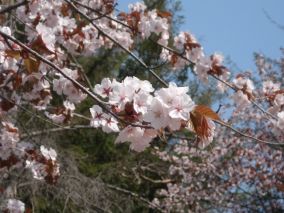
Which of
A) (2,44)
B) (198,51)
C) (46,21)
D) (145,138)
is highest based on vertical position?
(198,51)

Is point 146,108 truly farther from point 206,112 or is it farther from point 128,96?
point 206,112

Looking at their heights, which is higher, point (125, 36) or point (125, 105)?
point (125, 36)

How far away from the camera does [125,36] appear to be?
16.6 ft

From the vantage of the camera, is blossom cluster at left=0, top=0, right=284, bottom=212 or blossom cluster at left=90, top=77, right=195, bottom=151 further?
blossom cluster at left=0, top=0, right=284, bottom=212

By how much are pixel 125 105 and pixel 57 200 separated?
5.04 meters

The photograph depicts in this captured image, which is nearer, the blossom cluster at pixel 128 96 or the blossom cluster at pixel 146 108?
the blossom cluster at pixel 146 108

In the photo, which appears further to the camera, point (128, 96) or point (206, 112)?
point (128, 96)

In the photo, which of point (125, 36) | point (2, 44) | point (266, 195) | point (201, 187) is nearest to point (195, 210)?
point (201, 187)

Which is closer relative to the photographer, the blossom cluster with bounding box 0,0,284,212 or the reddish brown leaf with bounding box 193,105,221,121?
the reddish brown leaf with bounding box 193,105,221,121

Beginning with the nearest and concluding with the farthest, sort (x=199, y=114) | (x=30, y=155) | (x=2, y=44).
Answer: (x=199, y=114), (x=2, y=44), (x=30, y=155)

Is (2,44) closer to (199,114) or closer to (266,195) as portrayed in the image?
(199,114)

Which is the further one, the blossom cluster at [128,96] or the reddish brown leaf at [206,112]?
the blossom cluster at [128,96]

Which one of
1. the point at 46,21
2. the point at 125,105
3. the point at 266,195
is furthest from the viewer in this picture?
the point at 266,195

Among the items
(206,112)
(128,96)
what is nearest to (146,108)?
(128,96)
